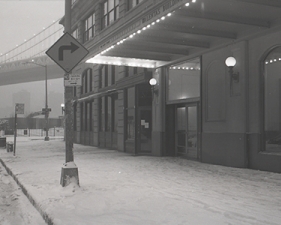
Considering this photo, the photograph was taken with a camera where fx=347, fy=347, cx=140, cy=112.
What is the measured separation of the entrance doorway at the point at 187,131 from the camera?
12.9 m

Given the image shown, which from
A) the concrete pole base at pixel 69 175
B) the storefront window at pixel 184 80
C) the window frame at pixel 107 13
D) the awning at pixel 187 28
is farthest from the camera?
the window frame at pixel 107 13

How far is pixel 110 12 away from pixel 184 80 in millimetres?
8325

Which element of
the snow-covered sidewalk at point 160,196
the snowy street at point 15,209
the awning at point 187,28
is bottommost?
the snowy street at point 15,209

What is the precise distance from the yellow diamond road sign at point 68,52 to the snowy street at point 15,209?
289 cm

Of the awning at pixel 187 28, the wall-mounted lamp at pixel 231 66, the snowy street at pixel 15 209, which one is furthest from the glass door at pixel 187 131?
the snowy street at pixel 15 209

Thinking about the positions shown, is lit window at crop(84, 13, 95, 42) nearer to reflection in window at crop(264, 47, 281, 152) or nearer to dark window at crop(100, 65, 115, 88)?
dark window at crop(100, 65, 115, 88)

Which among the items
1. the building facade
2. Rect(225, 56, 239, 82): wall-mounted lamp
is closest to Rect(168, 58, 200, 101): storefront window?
the building facade

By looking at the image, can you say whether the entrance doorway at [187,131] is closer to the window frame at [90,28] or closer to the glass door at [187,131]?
the glass door at [187,131]

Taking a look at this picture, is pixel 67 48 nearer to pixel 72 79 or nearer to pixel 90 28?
pixel 72 79

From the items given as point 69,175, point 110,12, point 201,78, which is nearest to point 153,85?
point 201,78

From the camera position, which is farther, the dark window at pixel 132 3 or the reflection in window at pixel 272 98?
the dark window at pixel 132 3

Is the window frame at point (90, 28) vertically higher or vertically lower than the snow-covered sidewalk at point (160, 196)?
higher

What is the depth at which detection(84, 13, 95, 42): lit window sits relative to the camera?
74.8ft

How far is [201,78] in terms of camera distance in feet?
39.5
